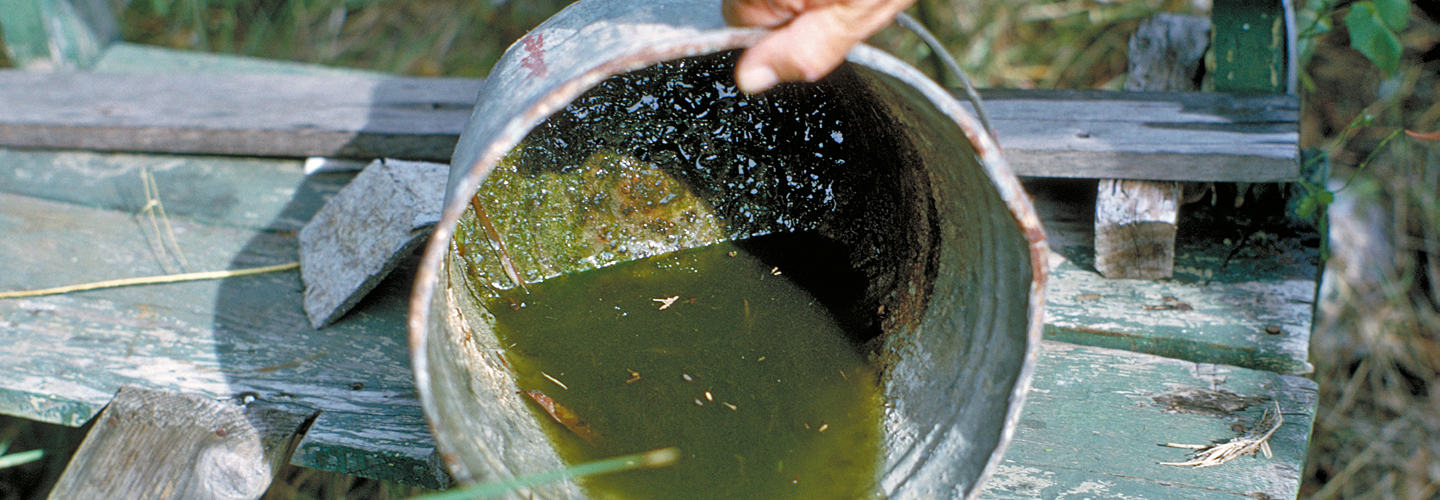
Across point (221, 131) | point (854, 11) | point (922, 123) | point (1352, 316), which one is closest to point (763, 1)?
point (854, 11)

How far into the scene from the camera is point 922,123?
1658 millimetres

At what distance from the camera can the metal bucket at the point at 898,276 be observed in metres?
1.25

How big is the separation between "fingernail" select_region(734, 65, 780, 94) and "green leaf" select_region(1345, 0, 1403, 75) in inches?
71.9

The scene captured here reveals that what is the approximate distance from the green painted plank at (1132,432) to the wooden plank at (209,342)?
1.19 metres

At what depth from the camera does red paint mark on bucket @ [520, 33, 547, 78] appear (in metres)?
1.47

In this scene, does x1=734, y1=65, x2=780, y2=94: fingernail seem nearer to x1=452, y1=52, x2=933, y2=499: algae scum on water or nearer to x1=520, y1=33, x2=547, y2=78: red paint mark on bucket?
x1=520, y1=33, x2=547, y2=78: red paint mark on bucket

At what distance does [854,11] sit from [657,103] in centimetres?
114

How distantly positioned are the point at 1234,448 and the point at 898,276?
0.75 m

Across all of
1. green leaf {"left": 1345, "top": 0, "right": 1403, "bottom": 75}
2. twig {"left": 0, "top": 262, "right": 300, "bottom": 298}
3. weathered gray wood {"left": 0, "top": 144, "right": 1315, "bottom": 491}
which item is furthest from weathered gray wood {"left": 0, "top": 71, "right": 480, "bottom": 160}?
green leaf {"left": 1345, "top": 0, "right": 1403, "bottom": 75}

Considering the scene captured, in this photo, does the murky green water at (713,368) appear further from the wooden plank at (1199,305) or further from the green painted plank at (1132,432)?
the wooden plank at (1199,305)

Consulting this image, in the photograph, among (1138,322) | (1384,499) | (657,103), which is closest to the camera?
(1138,322)

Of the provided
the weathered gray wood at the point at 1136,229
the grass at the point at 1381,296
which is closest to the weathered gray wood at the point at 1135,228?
the weathered gray wood at the point at 1136,229

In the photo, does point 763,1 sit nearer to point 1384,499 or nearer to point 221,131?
point 221,131

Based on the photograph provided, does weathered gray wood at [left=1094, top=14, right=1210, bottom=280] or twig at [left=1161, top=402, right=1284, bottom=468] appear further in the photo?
weathered gray wood at [left=1094, top=14, right=1210, bottom=280]
